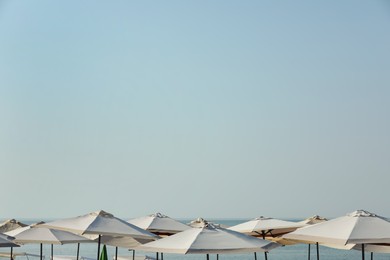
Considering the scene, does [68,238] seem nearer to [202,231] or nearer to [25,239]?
[25,239]

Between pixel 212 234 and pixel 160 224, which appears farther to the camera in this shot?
pixel 160 224

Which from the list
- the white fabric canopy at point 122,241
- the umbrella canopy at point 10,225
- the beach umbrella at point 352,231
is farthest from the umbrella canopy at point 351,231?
the umbrella canopy at point 10,225

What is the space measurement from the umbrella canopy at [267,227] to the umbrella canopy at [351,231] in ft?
12.3

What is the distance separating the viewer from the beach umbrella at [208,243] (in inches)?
376

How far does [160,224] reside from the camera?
48.8 feet

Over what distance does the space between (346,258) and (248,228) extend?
152ft

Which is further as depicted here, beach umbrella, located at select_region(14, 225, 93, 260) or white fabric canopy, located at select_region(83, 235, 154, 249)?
white fabric canopy, located at select_region(83, 235, 154, 249)

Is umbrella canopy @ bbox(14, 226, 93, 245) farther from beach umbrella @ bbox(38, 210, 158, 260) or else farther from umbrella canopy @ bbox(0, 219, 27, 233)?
umbrella canopy @ bbox(0, 219, 27, 233)

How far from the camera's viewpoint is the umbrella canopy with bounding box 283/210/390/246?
1004cm

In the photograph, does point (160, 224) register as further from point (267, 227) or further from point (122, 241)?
point (267, 227)

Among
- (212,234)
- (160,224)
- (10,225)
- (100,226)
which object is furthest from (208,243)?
(10,225)

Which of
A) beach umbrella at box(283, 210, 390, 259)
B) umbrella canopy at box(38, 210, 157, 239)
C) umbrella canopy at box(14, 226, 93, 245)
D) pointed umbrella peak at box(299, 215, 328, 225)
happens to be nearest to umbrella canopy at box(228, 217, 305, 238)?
pointed umbrella peak at box(299, 215, 328, 225)

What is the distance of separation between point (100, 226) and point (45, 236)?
1.23 meters

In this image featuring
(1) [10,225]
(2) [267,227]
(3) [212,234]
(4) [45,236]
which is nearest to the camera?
(3) [212,234]
